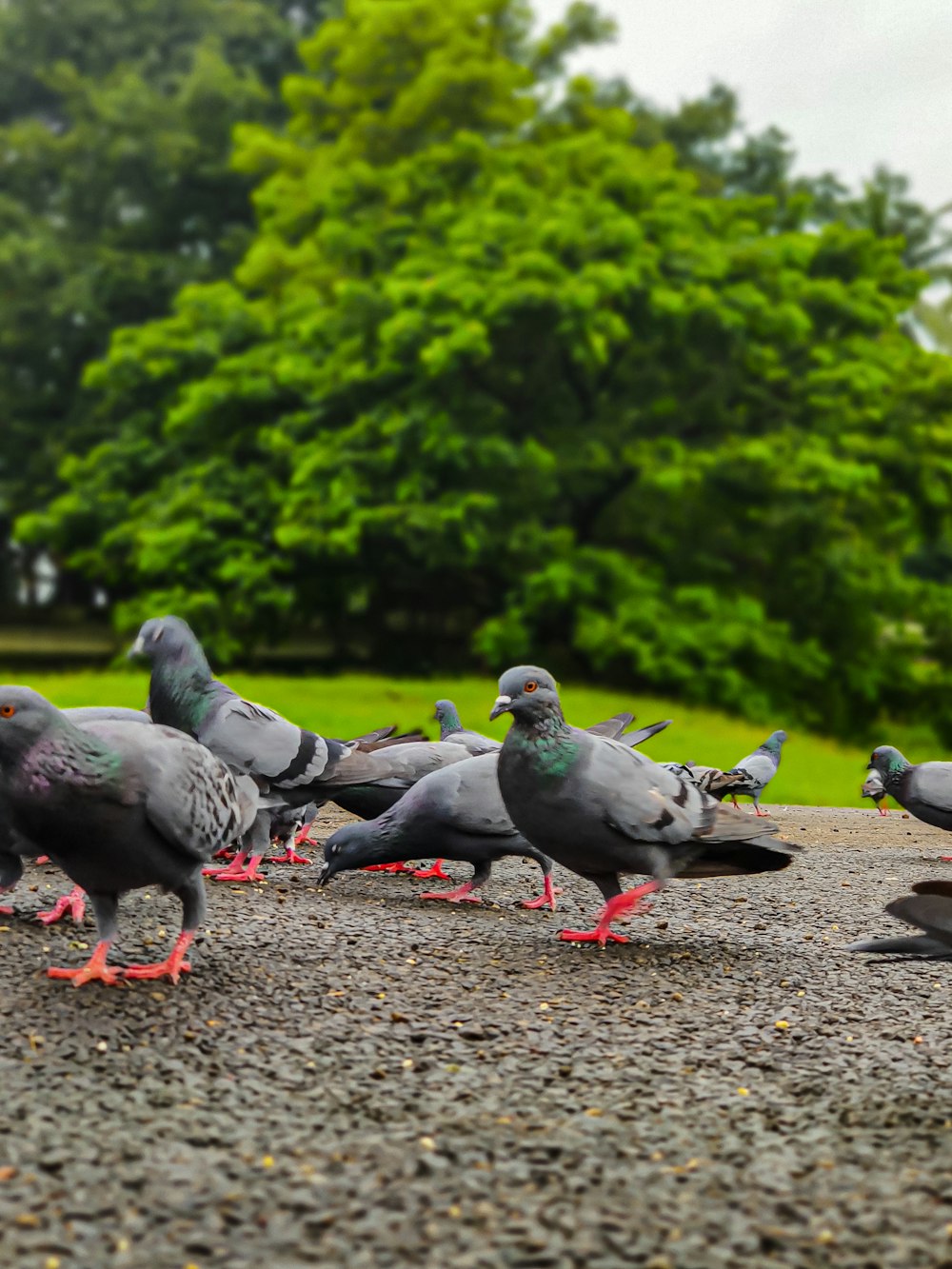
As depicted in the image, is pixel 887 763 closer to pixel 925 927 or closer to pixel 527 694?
pixel 527 694

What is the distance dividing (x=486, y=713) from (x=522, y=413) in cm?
452

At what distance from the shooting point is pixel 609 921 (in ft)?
15.4

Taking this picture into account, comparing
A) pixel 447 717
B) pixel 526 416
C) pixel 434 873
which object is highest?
pixel 526 416

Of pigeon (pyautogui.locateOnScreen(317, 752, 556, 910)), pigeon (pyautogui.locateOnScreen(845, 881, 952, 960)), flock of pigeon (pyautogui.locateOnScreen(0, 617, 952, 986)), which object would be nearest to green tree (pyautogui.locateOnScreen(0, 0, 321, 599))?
flock of pigeon (pyautogui.locateOnScreen(0, 617, 952, 986))

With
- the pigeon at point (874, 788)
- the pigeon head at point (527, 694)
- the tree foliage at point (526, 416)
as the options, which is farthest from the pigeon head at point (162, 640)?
the tree foliage at point (526, 416)

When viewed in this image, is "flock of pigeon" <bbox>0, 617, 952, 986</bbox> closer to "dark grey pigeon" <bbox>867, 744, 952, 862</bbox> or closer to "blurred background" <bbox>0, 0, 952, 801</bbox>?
"dark grey pigeon" <bbox>867, 744, 952, 862</bbox>

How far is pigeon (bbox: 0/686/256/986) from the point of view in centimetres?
334

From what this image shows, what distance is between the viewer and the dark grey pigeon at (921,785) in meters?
7.25

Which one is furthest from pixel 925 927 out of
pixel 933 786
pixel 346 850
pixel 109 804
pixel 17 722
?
pixel 933 786

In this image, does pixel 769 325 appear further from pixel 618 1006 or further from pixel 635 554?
pixel 618 1006

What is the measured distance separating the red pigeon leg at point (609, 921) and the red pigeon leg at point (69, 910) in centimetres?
178

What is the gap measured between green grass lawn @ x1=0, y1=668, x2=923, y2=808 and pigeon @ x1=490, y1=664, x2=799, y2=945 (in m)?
7.41

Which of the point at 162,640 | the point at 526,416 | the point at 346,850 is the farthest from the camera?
the point at 526,416

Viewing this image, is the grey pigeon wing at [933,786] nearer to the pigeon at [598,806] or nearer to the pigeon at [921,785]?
the pigeon at [921,785]
